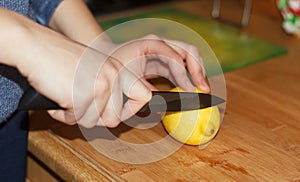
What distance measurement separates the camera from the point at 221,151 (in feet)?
2.50

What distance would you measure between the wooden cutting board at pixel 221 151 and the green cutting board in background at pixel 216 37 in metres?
0.18

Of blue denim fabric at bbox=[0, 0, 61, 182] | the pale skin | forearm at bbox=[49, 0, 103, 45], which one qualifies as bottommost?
blue denim fabric at bbox=[0, 0, 61, 182]

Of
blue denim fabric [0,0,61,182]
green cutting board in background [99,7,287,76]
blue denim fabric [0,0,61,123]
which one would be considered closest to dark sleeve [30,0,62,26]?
blue denim fabric [0,0,61,182]

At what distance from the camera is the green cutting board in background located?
109cm

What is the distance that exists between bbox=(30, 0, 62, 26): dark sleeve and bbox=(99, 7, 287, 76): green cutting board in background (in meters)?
0.27

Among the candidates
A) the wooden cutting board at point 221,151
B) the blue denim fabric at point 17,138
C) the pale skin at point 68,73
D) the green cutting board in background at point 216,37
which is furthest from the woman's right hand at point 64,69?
the green cutting board in background at point 216,37

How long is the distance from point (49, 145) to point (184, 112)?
0.21 m

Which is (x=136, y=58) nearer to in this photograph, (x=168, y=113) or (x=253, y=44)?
(x=168, y=113)

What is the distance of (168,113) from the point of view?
775 mm

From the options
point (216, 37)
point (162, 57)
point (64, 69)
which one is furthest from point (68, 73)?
point (216, 37)

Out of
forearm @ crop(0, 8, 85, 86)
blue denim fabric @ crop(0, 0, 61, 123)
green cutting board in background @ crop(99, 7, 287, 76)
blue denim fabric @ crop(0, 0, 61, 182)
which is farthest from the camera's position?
green cutting board in background @ crop(99, 7, 287, 76)

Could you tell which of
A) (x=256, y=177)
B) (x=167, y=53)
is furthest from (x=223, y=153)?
(x=167, y=53)

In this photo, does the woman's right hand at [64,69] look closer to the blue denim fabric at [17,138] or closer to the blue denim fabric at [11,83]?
the blue denim fabric at [11,83]

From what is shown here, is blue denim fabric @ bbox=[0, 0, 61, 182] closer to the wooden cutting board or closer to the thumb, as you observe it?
the wooden cutting board
